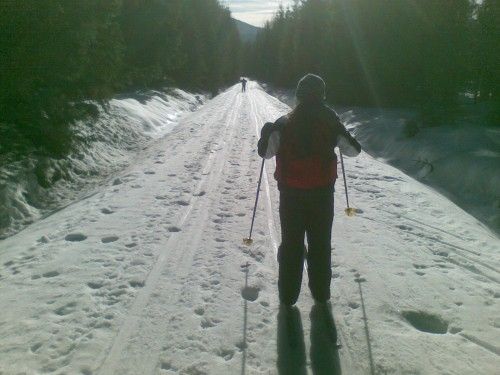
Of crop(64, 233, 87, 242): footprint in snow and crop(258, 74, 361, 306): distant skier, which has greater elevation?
crop(258, 74, 361, 306): distant skier

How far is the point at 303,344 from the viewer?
4.10 metres

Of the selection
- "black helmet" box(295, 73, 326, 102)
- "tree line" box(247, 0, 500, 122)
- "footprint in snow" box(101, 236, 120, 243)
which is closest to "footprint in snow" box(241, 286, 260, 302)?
"black helmet" box(295, 73, 326, 102)

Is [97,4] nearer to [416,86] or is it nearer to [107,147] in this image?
[107,147]

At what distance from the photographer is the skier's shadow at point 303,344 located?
→ 3.77m

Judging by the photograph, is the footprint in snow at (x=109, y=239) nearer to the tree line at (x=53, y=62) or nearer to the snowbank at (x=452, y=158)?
the tree line at (x=53, y=62)

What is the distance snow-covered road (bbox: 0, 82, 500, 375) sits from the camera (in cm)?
389

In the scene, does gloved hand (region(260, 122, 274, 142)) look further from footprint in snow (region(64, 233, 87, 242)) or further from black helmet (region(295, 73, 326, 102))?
footprint in snow (region(64, 233, 87, 242))

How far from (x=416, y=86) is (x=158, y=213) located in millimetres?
18333

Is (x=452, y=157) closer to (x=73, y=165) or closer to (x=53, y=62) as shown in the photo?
(x=73, y=165)

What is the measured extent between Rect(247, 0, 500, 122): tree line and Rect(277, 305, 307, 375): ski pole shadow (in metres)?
14.4

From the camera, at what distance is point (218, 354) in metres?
3.94

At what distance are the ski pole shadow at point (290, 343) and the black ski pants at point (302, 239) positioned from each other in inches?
5.9

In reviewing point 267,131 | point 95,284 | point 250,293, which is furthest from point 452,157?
point 95,284

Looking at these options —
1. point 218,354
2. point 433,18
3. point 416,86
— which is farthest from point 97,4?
point 416,86
